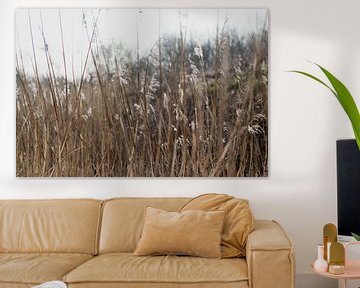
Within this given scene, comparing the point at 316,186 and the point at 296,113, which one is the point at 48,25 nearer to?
the point at 296,113

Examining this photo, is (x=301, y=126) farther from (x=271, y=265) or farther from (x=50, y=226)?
(x=50, y=226)

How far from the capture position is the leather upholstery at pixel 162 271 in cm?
342

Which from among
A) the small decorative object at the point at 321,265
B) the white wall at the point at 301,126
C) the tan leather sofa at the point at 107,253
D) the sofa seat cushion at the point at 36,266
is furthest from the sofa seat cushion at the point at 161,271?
the white wall at the point at 301,126

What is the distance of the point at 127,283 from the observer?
3424 mm

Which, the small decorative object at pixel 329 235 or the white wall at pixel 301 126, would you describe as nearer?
the small decorative object at pixel 329 235

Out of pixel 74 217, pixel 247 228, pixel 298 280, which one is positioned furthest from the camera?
pixel 298 280

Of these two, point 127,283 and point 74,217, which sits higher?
point 74,217

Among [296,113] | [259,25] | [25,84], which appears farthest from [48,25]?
[296,113]

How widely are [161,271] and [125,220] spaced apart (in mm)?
774

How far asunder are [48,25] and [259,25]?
1.56 metres

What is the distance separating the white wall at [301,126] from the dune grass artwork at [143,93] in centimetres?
9

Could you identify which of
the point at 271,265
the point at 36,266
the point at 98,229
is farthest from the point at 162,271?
the point at 98,229

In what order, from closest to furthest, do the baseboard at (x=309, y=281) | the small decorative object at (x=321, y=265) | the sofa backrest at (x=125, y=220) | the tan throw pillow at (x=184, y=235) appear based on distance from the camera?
1. the small decorative object at (x=321, y=265)
2. the tan throw pillow at (x=184, y=235)
3. the sofa backrest at (x=125, y=220)
4. the baseboard at (x=309, y=281)

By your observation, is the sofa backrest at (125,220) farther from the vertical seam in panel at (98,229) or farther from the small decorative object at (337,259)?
the small decorative object at (337,259)
